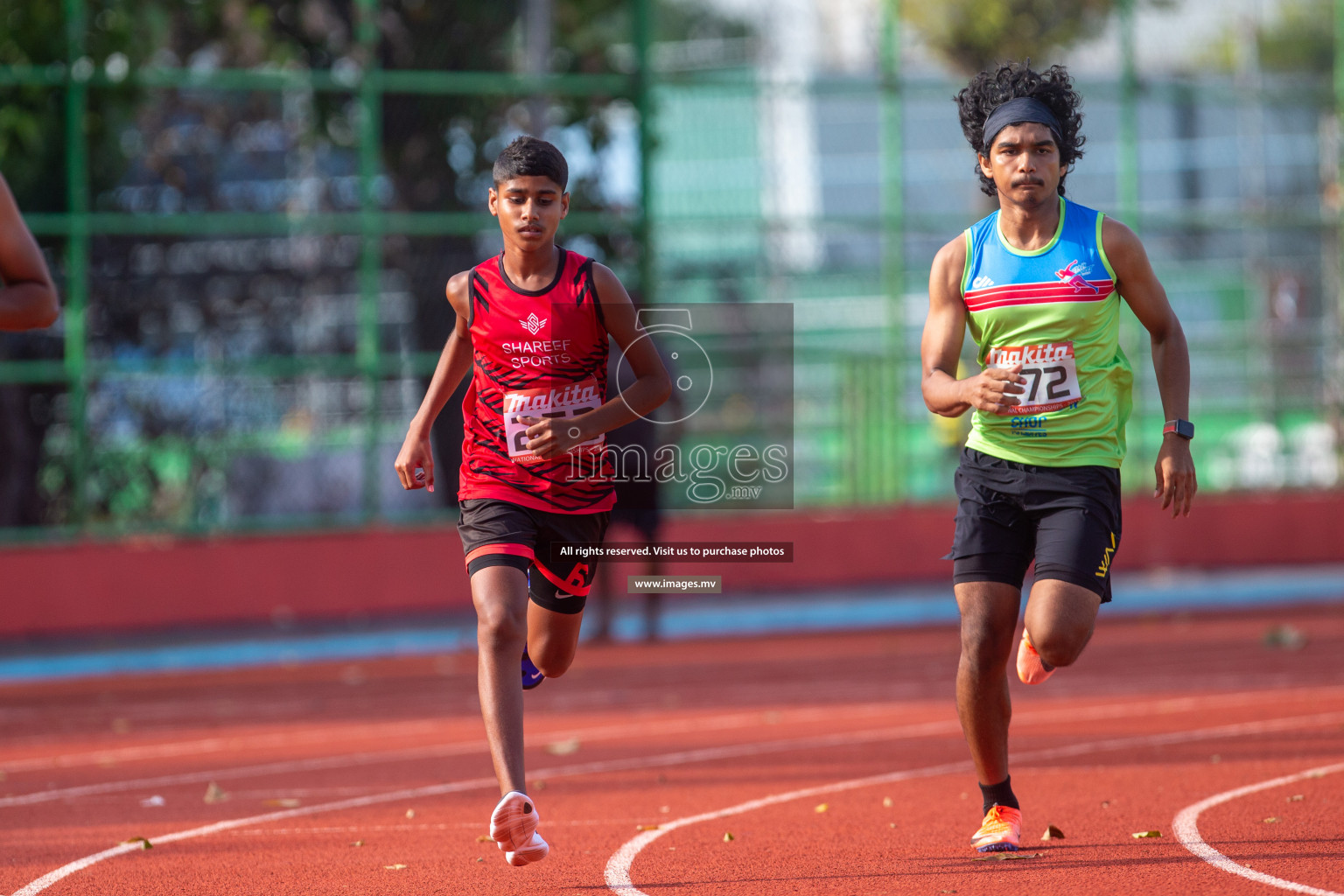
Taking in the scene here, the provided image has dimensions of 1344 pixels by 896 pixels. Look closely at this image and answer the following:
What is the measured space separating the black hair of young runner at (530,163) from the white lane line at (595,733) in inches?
147

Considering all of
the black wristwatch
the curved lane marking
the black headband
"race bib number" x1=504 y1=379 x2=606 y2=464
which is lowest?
the curved lane marking

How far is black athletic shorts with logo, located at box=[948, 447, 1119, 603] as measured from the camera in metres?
5.37

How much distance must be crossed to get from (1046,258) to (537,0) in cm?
1105

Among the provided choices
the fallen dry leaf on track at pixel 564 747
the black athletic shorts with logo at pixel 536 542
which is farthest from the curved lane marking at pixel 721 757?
the black athletic shorts with logo at pixel 536 542

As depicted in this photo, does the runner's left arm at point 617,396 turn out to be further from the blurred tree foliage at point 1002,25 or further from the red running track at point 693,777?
the blurred tree foliage at point 1002,25

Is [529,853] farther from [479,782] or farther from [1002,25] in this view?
[1002,25]

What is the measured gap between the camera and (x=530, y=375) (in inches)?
218

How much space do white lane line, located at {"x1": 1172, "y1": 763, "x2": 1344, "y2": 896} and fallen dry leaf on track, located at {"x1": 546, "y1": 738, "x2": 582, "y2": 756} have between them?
3.20 meters

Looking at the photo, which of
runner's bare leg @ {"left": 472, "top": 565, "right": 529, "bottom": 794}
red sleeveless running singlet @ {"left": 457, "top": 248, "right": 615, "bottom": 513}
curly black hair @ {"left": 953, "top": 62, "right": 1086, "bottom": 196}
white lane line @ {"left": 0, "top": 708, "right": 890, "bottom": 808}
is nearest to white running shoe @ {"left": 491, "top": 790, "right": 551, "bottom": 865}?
runner's bare leg @ {"left": 472, "top": 565, "right": 529, "bottom": 794}

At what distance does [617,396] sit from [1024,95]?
64.2 inches

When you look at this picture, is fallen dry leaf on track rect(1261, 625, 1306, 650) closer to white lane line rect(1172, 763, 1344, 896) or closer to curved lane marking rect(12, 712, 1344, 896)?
curved lane marking rect(12, 712, 1344, 896)

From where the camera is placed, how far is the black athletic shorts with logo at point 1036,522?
5371 millimetres

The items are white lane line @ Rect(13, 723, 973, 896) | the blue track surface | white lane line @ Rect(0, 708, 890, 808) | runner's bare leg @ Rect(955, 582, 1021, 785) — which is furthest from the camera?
the blue track surface

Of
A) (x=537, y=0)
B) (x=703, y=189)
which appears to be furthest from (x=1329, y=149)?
(x=537, y=0)
